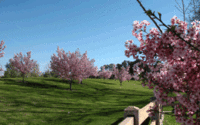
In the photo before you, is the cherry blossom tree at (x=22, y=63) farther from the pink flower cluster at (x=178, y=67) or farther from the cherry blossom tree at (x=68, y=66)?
the pink flower cluster at (x=178, y=67)

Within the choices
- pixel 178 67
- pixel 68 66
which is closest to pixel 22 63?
pixel 68 66

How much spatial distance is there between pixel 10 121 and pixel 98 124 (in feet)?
18.2

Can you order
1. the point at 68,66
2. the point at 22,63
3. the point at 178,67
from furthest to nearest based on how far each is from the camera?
the point at 22,63 → the point at 68,66 → the point at 178,67

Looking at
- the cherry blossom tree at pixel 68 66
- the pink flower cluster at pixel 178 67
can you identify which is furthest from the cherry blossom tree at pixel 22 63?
the pink flower cluster at pixel 178 67

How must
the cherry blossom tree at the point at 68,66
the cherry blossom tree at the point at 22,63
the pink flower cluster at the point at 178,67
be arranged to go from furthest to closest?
1. the cherry blossom tree at the point at 22,63
2. the cherry blossom tree at the point at 68,66
3. the pink flower cluster at the point at 178,67

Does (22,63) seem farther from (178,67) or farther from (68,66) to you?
(178,67)

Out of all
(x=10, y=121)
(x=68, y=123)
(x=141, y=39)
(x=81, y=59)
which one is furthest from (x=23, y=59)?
(x=141, y=39)

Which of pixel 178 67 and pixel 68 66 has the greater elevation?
pixel 68 66

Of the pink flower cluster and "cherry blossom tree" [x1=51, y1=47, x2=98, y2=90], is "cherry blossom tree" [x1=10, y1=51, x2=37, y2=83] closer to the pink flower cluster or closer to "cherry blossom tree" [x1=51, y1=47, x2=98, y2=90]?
"cherry blossom tree" [x1=51, y1=47, x2=98, y2=90]

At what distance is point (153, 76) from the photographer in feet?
10.2

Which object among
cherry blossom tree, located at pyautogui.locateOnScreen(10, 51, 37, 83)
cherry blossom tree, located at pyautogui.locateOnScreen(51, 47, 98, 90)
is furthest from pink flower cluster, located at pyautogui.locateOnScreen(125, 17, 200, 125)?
cherry blossom tree, located at pyautogui.locateOnScreen(10, 51, 37, 83)

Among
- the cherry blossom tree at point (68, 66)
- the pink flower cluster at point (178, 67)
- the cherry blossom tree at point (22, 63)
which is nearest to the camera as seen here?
the pink flower cluster at point (178, 67)

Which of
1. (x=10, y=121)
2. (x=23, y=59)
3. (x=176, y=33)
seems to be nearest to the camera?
(x=176, y=33)

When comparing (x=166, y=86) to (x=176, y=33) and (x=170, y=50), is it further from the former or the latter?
(x=176, y=33)
